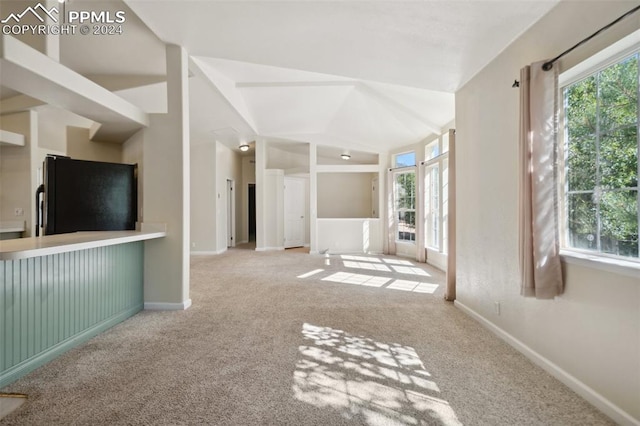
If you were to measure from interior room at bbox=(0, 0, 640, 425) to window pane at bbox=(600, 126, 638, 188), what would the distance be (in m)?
0.01

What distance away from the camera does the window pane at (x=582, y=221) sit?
5.98 feet

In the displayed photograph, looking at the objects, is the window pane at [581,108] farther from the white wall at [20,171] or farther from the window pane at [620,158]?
the white wall at [20,171]

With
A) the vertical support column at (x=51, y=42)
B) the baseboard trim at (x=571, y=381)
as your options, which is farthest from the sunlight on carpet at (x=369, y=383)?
the vertical support column at (x=51, y=42)

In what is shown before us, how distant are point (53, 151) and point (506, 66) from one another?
773 centimetres

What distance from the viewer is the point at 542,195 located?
1.90 metres

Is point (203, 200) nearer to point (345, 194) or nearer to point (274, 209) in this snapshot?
point (274, 209)

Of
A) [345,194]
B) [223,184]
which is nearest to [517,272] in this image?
[345,194]

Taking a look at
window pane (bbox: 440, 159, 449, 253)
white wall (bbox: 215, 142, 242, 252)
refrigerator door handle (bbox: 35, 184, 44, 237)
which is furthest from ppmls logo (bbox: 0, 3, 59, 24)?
window pane (bbox: 440, 159, 449, 253)

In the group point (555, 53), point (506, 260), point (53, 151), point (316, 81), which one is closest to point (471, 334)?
point (506, 260)

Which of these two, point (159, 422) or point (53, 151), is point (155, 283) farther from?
point (53, 151)

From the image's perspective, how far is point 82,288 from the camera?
8.07 feet

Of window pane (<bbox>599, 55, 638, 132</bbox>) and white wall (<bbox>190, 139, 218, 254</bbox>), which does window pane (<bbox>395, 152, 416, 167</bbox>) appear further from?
window pane (<bbox>599, 55, 638, 132</bbox>)

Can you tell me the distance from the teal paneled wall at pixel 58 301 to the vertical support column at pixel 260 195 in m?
4.58

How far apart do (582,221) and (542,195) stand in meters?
0.31
